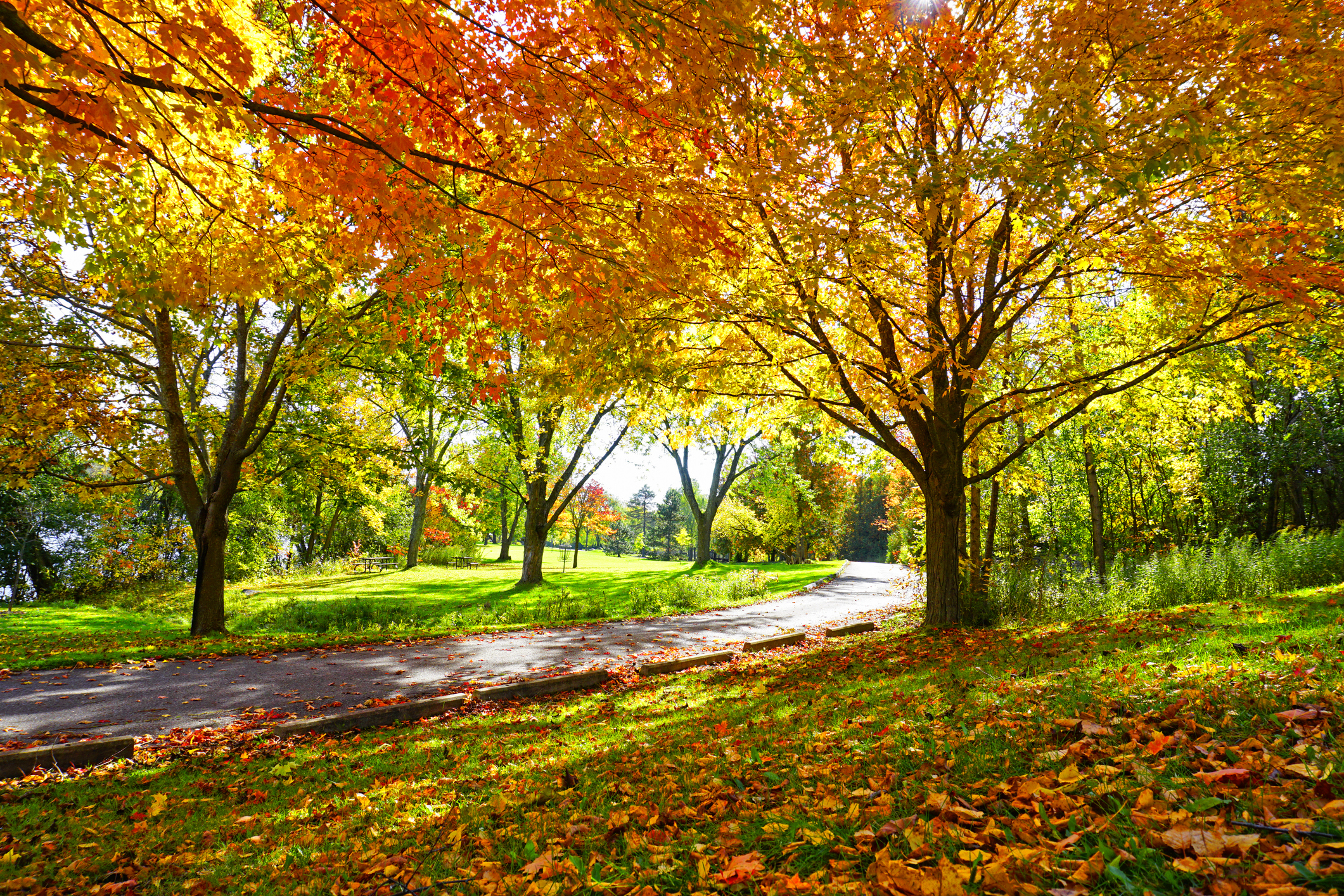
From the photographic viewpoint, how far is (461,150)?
5.50 meters

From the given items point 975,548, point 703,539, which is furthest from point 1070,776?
point 703,539

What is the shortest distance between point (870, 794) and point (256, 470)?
1560 centimetres

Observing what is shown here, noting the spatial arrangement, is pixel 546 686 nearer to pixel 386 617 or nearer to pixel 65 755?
pixel 65 755

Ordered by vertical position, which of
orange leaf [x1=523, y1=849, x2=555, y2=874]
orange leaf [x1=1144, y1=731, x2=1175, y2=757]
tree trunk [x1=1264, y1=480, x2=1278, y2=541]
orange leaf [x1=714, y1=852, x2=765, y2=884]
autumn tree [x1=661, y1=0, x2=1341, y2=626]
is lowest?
orange leaf [x1=523, y1=849, x2=555, y2=874]

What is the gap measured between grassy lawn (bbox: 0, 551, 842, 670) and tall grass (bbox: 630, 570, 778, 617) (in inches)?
12.1

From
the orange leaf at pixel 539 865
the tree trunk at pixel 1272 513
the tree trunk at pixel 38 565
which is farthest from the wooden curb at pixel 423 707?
the tree trunk at pixel 38 565

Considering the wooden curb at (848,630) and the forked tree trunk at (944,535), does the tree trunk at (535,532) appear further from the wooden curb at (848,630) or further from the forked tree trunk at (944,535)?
the forked tree trunk at (944,535)

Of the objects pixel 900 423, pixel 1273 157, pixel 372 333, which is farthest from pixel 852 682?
pixel 372 333

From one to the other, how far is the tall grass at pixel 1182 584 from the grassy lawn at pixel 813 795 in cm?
412

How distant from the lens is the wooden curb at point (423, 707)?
20.6 ft

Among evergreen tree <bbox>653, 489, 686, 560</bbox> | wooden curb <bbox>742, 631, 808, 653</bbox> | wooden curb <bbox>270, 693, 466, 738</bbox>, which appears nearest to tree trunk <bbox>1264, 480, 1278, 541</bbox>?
wooden curb <bbox>742, 631, 808, 653</bbox>

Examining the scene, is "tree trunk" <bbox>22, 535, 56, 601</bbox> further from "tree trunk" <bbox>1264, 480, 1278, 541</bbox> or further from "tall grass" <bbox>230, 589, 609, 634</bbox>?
"tree trunk" <bbox>1264, 480, 1278, 541</bbox>

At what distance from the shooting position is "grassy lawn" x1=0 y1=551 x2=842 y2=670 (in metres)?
10.3

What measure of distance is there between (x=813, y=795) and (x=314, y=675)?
27.1 feet
